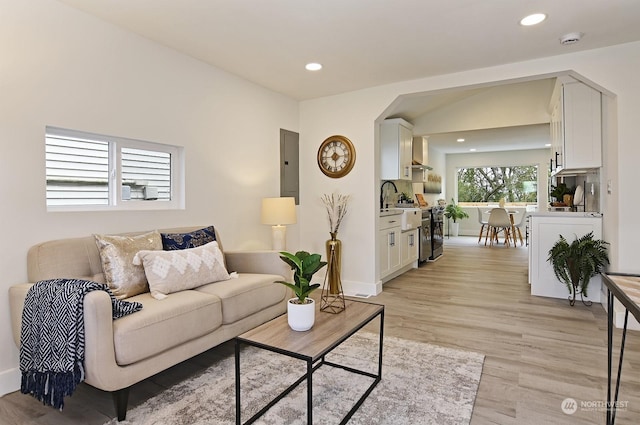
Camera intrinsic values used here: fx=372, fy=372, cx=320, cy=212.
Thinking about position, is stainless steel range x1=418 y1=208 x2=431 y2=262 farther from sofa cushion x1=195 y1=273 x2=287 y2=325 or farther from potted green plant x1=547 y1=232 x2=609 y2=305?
sofa cushion x1=195 y1=273 x2=287 y2=325

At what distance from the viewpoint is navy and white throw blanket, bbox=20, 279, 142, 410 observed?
1.72 metres

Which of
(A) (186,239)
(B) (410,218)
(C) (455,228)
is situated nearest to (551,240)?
(B) (410,218)

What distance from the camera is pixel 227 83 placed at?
Result: 11.9 feet

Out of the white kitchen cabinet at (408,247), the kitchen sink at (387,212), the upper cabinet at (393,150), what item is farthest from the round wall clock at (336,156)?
the white kitchen cabinet at (408,247)

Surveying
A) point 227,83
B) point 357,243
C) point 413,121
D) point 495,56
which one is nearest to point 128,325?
point 227,83

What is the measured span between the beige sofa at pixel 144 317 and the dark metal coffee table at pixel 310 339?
0.50 m

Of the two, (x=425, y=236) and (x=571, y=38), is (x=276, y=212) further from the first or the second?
(x=425, y=236)

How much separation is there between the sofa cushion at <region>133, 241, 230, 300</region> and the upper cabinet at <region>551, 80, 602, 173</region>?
11.7ft

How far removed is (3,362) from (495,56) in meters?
4.21

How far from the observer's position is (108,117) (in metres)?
2.63

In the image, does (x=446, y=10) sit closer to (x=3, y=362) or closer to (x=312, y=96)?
(x=312, y=96)

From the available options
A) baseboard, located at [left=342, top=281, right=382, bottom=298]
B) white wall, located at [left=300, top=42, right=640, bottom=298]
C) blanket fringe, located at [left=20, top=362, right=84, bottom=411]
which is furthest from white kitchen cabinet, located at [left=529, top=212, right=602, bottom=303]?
blanket fringe, located at [left=20, top=362, right=84, bottom=411]

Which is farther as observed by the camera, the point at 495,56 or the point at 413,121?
the point at 413,121

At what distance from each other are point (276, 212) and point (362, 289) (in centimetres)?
142
